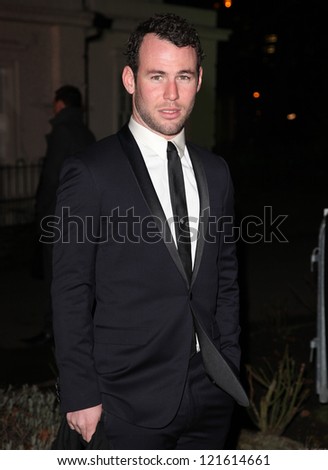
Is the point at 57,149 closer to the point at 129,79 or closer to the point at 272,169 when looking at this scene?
the point at 129,79

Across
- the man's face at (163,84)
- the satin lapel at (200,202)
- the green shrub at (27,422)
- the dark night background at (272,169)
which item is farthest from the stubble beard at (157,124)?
the dark night background at (272,169)

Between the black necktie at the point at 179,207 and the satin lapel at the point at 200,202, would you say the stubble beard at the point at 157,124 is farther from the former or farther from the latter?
the satin lapel at the point at 200,202

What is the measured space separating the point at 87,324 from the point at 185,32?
44.5 inches

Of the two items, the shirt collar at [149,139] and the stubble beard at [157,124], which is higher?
the stubble beard at [157,124]

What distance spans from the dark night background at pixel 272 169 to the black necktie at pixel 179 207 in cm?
239

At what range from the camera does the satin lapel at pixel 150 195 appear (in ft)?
9.20

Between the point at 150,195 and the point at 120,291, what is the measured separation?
0.37 metres

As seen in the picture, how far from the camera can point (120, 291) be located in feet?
9.21

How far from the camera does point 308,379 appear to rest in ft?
20.5

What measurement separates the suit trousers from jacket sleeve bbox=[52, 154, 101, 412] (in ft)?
0.57

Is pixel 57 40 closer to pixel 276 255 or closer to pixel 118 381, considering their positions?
pixel 276 255

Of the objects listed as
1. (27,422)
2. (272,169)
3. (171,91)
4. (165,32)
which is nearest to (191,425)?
(171,91)

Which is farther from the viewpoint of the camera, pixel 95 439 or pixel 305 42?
pixel 305 42
